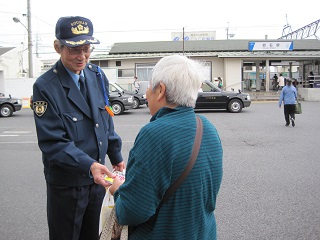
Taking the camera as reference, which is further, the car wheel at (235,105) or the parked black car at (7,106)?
the parked black car at (7,106)

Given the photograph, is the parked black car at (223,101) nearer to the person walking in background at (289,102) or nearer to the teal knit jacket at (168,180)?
the person walking in background at (289,102)

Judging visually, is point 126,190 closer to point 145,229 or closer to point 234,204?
point 145,229

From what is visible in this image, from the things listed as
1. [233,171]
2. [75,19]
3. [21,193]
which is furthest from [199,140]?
[233,171]

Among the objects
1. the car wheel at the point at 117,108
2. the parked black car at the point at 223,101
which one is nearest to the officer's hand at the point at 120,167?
the parked black car at the point at 223,101

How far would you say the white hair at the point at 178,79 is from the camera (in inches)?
63.9

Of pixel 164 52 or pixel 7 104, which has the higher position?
pixel 164 52

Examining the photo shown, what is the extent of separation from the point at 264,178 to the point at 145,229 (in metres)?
4.48

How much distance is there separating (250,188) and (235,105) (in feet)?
38.5

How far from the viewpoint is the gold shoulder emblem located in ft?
6.62

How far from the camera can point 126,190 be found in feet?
5.11

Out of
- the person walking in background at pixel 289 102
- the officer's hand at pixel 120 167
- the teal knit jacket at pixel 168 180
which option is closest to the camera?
the teal knit jacket at pixel 168 180

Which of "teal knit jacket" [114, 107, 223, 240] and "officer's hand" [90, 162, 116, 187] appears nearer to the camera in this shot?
"teal knit jacket" [114, 107, 223, 240]

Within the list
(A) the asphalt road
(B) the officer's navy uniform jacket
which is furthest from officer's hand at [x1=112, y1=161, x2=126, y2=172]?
(A) the asphalt road

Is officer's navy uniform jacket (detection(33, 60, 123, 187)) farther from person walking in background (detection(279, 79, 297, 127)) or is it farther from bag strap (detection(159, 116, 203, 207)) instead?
person walking in background (detection(279, 79, 297, 127))
